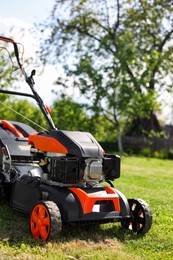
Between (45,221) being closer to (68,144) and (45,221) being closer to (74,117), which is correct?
(68,144)

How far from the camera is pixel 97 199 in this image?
4039mm

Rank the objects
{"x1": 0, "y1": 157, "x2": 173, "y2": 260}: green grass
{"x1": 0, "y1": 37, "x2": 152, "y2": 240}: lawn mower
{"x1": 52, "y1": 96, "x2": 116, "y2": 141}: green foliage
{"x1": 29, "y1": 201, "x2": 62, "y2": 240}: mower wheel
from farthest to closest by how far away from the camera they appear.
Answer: {"x1": 52, "y1": 96, "x2": 116, "y2": 141}: green foliage → {"x1": 0, "y1": 37, "x2": 152, "y2": 240}: lawn mower → {"x1": 29, "y1": 201, "x2": 62, "y2": 240}: mower wheel → {"x1": 0, "y1": 157, "x2": 173, "y2": 260}: green grass

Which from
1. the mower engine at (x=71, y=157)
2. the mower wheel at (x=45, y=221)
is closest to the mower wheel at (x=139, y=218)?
the mower engine at (x=71, y=157)

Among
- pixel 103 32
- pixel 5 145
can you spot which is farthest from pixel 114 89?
pixel 5 145

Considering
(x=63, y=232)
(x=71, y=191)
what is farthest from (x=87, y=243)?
(x=71, y=191)

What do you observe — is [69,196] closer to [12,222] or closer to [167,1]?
[12,222]

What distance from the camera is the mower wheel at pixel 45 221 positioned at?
3.78 metres

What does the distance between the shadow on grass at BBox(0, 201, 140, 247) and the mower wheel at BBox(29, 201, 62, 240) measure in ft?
0.24

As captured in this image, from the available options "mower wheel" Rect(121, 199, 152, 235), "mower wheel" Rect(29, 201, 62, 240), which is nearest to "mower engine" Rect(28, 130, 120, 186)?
"mower wheel" Rect(29, 201, 62, 240)

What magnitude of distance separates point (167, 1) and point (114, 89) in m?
5.28

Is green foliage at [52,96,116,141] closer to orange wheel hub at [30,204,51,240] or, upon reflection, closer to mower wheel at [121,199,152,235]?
mower wheel at [121,199,152,235]

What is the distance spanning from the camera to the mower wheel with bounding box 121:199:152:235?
4285 mm

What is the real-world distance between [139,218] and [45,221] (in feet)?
3.34

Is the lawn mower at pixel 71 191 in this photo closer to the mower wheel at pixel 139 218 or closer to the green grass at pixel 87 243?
the mower wheel at pixel 139 218
